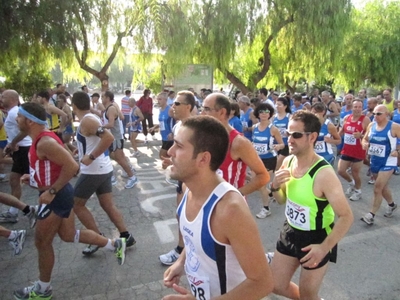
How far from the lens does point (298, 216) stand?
2719 millimetres

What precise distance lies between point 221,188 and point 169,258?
2493 mm

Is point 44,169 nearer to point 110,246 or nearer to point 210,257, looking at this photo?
point 110,246

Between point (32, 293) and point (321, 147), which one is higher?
point (321, 147)

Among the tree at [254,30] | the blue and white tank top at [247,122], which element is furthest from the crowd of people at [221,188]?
the tree at [254,30]

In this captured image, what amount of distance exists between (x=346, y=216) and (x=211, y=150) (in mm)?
1224

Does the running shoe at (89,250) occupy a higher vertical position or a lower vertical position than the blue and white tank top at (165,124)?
lower

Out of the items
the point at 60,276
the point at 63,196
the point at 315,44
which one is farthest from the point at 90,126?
the point at 315,44

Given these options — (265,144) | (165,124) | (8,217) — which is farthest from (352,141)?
(8,217)

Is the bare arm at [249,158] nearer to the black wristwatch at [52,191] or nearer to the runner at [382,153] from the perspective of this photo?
the black wristwatch at [52,191]

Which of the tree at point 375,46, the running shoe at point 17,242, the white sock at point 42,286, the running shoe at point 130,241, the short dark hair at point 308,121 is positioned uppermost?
the tree at point 375,46

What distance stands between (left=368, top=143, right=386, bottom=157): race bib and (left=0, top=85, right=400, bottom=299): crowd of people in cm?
1

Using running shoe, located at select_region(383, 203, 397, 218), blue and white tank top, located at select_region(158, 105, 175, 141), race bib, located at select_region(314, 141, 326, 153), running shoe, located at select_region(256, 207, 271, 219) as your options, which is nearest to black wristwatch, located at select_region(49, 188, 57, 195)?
running shoe, located at select_region(256, 207, 271, 219)

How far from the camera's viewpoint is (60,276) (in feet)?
12.1

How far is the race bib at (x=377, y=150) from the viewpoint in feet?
17.4
